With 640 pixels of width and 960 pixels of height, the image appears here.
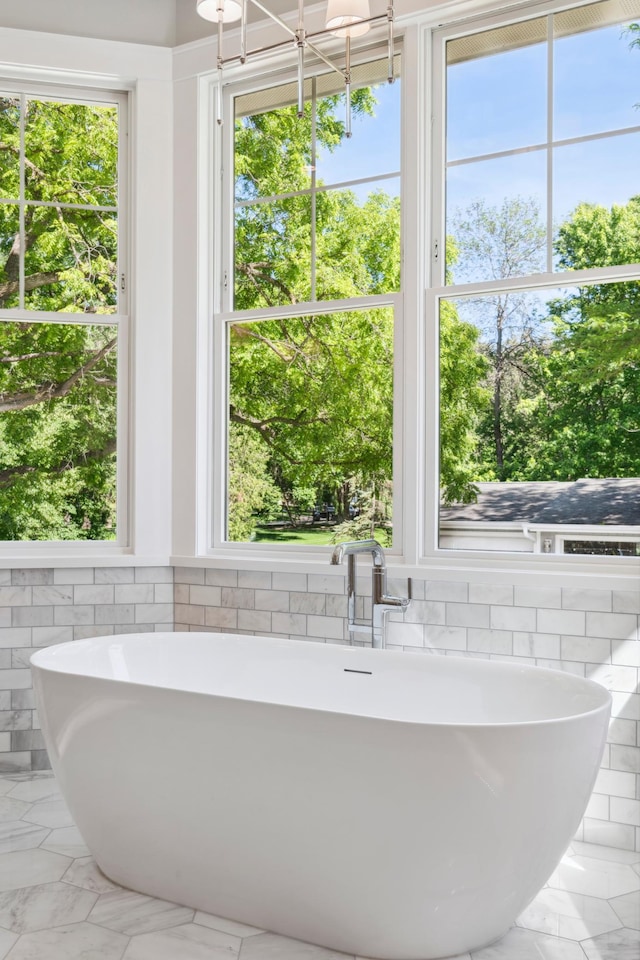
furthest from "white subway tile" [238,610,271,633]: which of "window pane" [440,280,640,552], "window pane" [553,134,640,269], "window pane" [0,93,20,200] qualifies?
"window pane" [0,93,20,200]

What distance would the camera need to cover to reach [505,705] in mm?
2502

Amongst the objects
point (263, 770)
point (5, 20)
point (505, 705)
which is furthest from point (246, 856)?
point (5, 20)

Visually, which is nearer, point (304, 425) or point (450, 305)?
point (450, 305)

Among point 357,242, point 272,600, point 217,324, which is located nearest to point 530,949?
point 272,600

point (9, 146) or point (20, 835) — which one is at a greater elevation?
point (9, 146)

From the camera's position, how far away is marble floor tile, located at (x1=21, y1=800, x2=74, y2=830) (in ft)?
9.63

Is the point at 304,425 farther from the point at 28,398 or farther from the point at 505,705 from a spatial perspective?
the point at 505,705

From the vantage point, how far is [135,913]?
229 centimetres

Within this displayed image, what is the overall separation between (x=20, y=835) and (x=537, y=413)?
236cm

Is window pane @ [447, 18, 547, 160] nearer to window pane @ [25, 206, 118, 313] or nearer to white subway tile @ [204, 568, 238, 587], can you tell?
window pane @ [25, 206, 118, 313]

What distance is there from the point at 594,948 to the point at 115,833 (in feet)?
4.43

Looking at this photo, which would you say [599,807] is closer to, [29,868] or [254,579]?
[254,579]

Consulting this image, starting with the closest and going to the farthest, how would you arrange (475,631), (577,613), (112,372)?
(577,613), (475,631), (112,372)

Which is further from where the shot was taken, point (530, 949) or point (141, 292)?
point (141, 292)
